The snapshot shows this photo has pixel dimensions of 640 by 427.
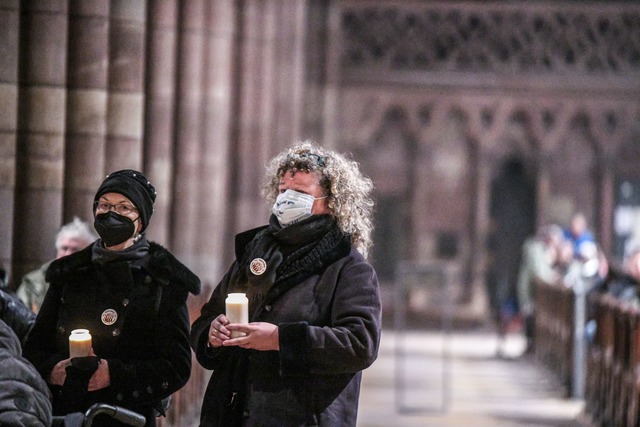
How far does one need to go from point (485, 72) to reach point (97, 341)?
15.9 meters

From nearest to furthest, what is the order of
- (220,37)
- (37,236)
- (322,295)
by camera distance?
(322,295), (37,236), (220,37)

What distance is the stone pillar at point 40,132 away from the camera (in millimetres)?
7500

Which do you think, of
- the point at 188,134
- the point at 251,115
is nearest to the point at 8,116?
the point at 188,134

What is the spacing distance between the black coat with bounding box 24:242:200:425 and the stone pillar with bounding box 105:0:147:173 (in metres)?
3.84

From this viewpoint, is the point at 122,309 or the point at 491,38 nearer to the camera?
the point at 122,309

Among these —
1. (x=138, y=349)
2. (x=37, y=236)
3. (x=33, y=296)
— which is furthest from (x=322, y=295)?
(x=37, y=236)

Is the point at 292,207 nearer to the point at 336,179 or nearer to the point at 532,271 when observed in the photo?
the point at 336,179

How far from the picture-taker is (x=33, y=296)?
684 cm

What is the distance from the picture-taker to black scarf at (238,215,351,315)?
4.27 meters

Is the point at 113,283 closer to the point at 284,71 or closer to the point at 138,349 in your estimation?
the point at 138,349

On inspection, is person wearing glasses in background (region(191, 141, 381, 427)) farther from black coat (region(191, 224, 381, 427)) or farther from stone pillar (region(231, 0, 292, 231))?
stone pillar (region(231, 0, 292, 231))

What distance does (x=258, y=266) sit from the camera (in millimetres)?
4266

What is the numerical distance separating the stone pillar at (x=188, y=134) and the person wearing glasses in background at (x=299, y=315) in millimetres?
7744

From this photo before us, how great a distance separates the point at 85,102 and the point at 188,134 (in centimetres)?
444
